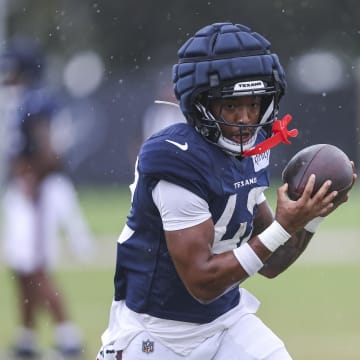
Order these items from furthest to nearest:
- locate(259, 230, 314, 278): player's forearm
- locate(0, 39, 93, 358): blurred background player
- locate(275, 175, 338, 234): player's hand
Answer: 1. locate(0, 39, 93, 358): blurred background player
2. locate(259, 230, 314, 278): player's forearm
3. locate(275, 175, 338, 234): player's hand

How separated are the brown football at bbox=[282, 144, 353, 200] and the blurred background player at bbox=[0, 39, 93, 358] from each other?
398 centimetres

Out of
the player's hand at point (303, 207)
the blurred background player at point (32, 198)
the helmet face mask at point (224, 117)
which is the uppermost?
the helmet face mask at point (224, 117)

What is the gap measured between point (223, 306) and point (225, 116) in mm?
743

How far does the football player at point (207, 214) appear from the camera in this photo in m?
4.21

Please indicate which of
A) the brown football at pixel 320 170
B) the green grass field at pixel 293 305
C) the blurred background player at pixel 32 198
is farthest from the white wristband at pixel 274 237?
the blurred background player at pixel 32 198

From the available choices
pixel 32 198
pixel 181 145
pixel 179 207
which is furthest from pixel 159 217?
pixel 32 198

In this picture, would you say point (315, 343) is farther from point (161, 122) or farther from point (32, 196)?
point (161, 122)

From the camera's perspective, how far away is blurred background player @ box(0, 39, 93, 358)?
8.40 meters

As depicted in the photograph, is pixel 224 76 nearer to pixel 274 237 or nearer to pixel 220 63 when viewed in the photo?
pixel 220 63

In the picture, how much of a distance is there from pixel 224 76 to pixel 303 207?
55 centimetres

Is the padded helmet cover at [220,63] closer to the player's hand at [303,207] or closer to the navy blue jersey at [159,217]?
the navy blue jersey at [159,217]

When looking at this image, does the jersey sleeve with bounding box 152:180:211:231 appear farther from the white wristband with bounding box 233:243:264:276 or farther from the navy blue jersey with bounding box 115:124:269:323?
the white wristband with bounding box 233:243:264:276

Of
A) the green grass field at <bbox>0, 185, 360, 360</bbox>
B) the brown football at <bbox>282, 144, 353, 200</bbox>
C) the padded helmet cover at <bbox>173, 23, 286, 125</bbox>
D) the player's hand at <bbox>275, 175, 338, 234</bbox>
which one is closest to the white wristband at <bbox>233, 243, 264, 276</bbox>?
the player's hand at <bbox>275, 175, 338, 234</bbox>

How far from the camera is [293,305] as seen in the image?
10.2 metres
